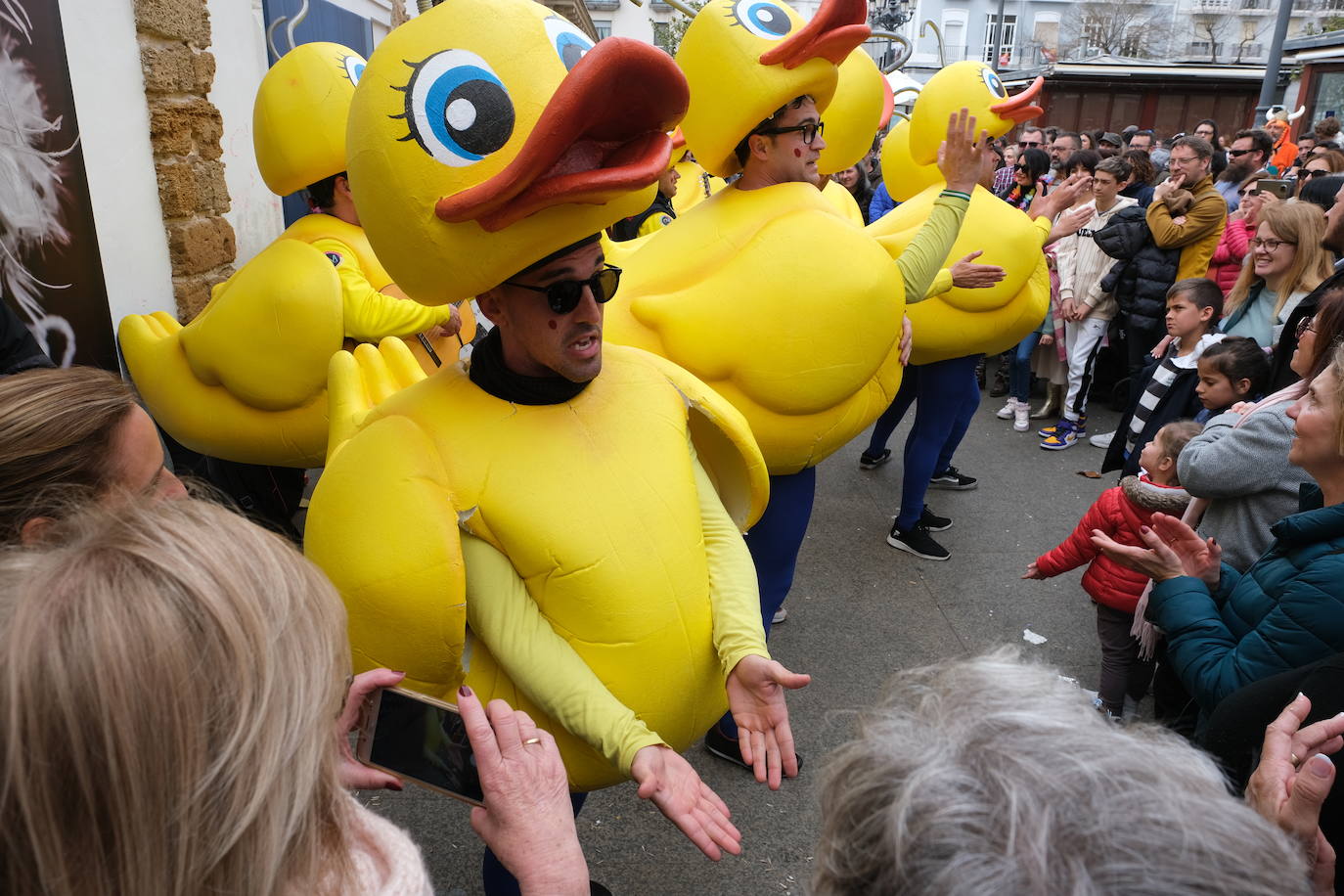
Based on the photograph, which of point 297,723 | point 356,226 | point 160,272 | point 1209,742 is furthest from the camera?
point 160,272

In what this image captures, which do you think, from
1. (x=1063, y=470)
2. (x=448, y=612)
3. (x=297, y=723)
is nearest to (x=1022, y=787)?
(x=297, y=723)

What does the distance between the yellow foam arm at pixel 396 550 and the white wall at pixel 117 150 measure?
228cm

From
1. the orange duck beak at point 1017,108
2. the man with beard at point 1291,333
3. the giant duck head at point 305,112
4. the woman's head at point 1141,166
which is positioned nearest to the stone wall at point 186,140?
the giant duck head at point 305,112

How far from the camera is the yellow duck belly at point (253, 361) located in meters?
2.63

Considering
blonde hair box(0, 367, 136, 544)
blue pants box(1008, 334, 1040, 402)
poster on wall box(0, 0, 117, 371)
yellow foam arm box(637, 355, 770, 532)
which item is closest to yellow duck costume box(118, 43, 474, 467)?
poster on wall box(0, 0, 117, 371)

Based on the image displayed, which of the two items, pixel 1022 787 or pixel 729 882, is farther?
pixel 729 882

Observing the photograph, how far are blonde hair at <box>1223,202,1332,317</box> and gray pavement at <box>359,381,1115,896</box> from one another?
4.86 ft

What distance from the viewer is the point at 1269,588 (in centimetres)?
178

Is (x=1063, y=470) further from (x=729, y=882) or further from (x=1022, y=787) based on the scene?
(x=1022, y=787)

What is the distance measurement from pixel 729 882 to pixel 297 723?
6.07ft

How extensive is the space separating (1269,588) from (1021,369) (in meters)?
4.53

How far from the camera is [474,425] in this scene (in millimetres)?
1507

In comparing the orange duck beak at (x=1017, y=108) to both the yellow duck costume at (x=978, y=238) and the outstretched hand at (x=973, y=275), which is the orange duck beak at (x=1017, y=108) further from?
the outstretched hand at (x=973, y=275)

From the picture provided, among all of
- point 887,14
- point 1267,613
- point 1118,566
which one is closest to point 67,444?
point 1267,613
